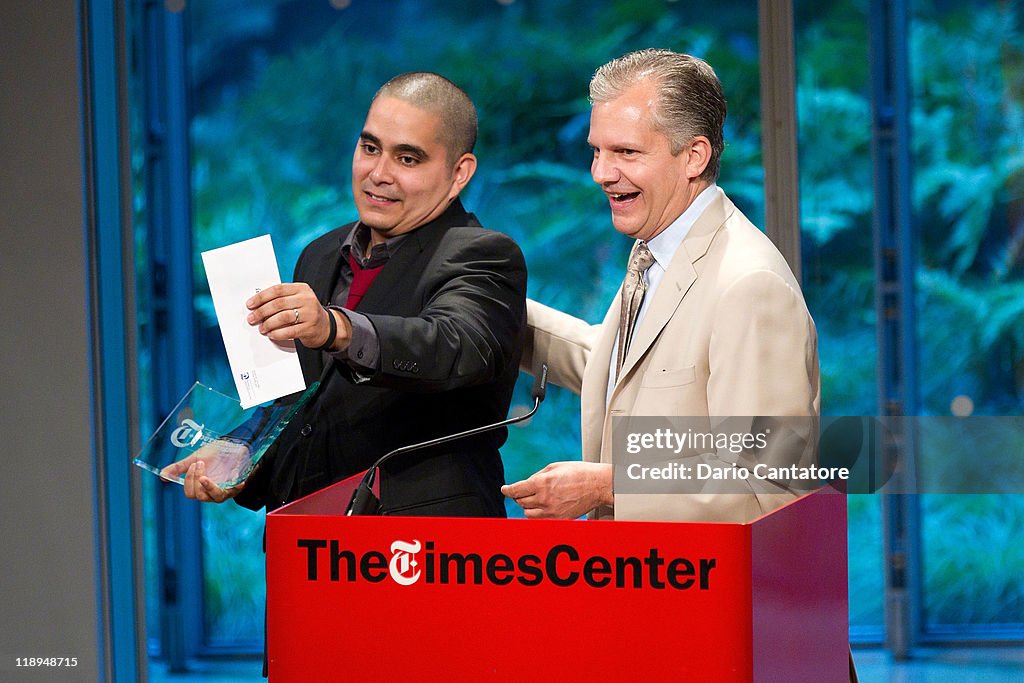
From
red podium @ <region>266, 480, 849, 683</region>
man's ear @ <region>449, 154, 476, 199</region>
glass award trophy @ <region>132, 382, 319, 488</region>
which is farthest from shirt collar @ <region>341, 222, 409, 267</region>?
red podium @ <region>266, 480, 849, 683</region>

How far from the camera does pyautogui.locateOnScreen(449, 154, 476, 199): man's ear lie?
88.4 inches

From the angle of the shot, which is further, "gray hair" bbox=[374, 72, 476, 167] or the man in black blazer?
"gray hair" bbox=[374, 72, 476, 167]

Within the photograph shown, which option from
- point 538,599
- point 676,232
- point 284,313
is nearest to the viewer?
point 538,599

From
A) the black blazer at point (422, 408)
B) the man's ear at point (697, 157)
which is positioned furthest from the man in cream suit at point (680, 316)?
the black blazer at point (422, 408)

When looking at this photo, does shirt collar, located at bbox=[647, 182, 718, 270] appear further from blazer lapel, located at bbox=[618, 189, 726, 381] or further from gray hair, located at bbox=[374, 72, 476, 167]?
gray hair, located at bbox=[374, 72, 476, 167]

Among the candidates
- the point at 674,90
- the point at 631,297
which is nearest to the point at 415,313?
the point at 631,297

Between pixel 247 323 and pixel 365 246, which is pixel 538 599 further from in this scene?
pixel 365 246

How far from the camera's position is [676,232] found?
78.3 inches

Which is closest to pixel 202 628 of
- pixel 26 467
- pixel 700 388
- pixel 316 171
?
pixel 26 467

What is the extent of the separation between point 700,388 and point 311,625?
740mm

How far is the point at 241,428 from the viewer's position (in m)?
2.03

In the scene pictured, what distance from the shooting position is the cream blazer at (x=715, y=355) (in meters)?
1.68

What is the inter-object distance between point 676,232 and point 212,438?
34.4 inches

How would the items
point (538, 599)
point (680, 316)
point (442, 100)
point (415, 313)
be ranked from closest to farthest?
point (538, 599)
point (680, 316)
point (415, 313)
point (442, 100)
